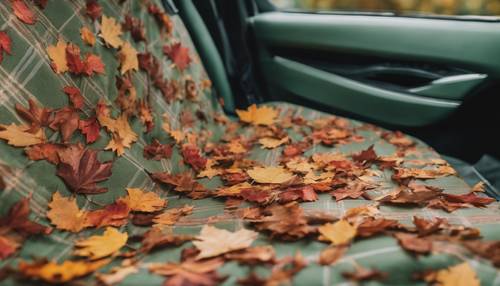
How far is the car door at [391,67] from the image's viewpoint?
1.76 meters

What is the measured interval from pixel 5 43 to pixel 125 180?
17.9 inches

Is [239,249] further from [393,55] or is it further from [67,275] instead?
[393,55]

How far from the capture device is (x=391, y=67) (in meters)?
1.98

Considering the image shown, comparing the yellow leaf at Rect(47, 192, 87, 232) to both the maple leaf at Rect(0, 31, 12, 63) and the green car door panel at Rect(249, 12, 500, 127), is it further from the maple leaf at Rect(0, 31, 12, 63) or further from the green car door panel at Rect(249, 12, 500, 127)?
the green car door panel at Rect(249, 12, 500, 127)

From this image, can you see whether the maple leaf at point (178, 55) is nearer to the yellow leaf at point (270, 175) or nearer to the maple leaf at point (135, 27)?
the maple leaf at point (135, 27)

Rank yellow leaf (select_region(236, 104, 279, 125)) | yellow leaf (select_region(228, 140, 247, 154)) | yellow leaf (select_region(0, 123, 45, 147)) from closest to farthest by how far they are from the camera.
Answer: yellow leaf (select_region(0, 123, 45, 147)) < yellow leaf (select_region(228, 140, 247, 154)) < yellow leaf (select_region(236, 104, 279, 125))

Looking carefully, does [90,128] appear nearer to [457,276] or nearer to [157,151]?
[157,151]

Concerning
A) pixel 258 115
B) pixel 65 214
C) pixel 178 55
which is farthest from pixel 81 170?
pixel 258 115

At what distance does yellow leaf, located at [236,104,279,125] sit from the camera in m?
2.01

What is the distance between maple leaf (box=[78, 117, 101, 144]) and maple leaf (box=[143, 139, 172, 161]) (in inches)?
7.0

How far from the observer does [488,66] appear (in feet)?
5.59

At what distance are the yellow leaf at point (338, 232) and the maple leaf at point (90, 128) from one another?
0.66 metres

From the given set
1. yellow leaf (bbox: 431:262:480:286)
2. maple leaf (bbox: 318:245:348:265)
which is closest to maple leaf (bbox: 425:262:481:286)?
yellow leaf (bbox: 431:262:480:286)

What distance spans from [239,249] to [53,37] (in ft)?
2.60
